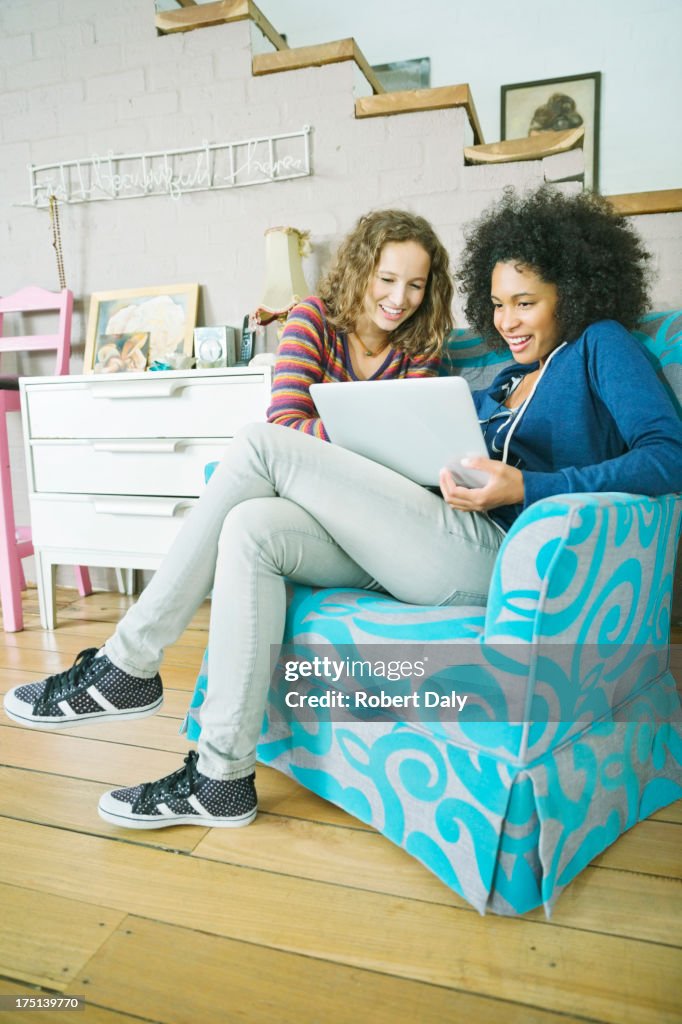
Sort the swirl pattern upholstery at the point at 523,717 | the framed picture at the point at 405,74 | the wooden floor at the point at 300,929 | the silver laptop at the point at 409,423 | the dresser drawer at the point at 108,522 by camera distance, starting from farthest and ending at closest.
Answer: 1. the framed picture at the point at 405,74
2. the dresser drawer at the point at 108,522
3. the silver laptop at the point at 409,423
4. the swirl pattern upholstery at the point at 523,717
5. the wooden floor at the point at 300,929

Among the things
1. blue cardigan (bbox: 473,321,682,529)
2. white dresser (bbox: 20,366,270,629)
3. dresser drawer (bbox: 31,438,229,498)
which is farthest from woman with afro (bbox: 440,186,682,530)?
dresser drawer (bbox: 31,438,229,498)

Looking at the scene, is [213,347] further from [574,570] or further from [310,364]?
[574,570]

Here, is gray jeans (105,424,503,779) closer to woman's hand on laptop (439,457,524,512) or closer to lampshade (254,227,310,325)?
woman's hand on laptop (439,457,524,512)

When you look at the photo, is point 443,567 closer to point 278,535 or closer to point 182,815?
point 278,535

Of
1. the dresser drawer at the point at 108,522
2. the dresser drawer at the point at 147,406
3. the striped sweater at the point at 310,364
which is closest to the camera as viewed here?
the striped sweater at the point at 310,364

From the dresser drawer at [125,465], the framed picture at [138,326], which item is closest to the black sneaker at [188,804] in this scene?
the dresser drawer at [125,465]

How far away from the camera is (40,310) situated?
2.62 meters

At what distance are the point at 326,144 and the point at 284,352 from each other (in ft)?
3.46

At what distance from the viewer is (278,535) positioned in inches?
43.9

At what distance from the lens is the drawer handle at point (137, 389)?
Result: 77.4 inches

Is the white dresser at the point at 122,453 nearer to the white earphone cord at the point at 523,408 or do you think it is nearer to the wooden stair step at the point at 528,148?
the white earphone cord at the point at 523,408

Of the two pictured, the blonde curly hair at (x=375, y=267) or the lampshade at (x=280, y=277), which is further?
the lampshade at (x=280, y=277)

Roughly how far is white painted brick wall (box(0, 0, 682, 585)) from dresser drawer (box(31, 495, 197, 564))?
2.24 ft

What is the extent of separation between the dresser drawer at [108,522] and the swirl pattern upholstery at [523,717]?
3.00 feet
